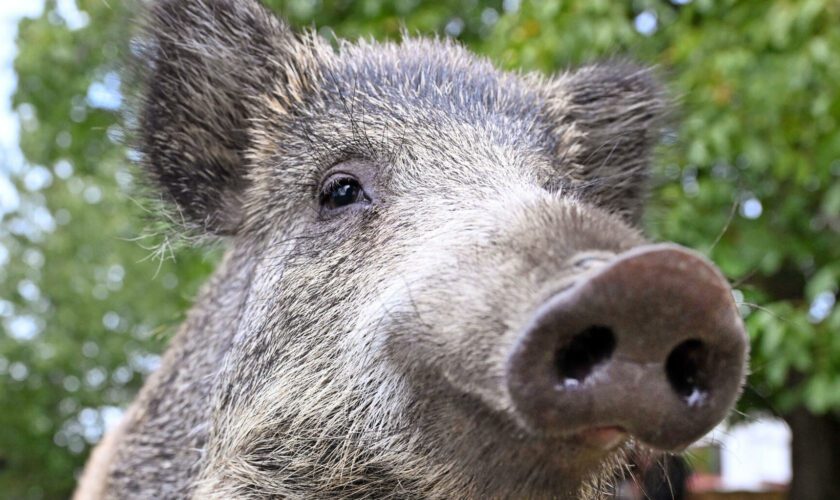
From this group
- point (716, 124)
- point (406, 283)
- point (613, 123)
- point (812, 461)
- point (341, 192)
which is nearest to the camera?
point (406, 283)

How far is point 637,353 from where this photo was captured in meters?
1.51

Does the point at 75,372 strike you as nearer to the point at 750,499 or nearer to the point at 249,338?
the point at 750,499

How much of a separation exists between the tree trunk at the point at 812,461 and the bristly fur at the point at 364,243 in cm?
812

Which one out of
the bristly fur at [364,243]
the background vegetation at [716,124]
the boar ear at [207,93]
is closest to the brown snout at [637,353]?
the bristly fur at [364,243]

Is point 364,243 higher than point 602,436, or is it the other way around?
point 364,243

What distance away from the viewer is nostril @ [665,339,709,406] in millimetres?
1612

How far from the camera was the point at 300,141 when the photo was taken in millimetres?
2867

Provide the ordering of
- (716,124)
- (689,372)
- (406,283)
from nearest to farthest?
(689,372) < (406,283) < (716,124)

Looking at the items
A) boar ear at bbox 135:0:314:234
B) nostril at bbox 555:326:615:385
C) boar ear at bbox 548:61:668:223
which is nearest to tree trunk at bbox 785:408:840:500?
boar ear at bbox 548:61:668:223

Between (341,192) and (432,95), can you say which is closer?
(341,192)

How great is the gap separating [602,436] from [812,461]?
32.3 feet

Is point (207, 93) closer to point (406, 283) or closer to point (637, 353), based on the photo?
point (406, 283)

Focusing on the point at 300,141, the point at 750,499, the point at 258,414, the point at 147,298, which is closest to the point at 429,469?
the point at 258,414

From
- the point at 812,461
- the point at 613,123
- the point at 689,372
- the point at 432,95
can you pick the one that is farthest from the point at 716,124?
the point at 812,461
